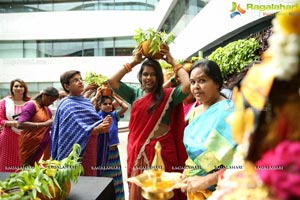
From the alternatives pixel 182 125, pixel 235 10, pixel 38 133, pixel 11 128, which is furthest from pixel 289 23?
pixel 235 10

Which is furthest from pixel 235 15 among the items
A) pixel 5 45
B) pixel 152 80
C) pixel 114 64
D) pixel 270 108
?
pixel 5 45

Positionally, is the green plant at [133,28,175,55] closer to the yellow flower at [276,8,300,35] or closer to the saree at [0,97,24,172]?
the yellow flower at [276,8,300,35]

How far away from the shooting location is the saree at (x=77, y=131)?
2.58m

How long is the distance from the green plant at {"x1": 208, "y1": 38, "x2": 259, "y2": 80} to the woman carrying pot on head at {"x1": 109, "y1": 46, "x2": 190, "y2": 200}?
2018 millimetres

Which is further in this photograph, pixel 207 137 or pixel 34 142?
pixel 34 142

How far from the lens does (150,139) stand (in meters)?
2.16

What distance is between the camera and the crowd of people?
Result: 477 millimetres

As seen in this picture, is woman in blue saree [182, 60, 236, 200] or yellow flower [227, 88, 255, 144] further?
woman in blue saree [182, 60, 236, 200]

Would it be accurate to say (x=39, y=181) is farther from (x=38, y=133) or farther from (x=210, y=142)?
(x=38, y=133)

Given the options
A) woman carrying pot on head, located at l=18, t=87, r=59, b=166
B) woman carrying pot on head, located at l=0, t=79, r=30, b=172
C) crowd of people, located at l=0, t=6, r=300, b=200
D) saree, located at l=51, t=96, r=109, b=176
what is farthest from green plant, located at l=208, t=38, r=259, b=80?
woman carrying pot on head, located at l=0, t=79, r=30, b=172

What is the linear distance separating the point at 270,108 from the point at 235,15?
222 inches

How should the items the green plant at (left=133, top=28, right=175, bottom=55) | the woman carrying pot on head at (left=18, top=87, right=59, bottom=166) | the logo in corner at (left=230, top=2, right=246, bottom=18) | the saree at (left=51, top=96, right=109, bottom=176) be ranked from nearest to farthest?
the green plant at (left=133, top=28, right=175, bottom=55) < the saree at (left=51, top=96, right=109, bottom=176) < the woman carrying pot on head at (left=18, top=87, right=59, bottom=166) < the logo in corner at (left=230, top=2, right=246, bottom=18)

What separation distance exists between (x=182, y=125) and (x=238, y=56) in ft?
7.05

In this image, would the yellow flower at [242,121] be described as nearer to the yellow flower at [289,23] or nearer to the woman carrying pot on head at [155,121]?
the yellow flower at [289,23]
